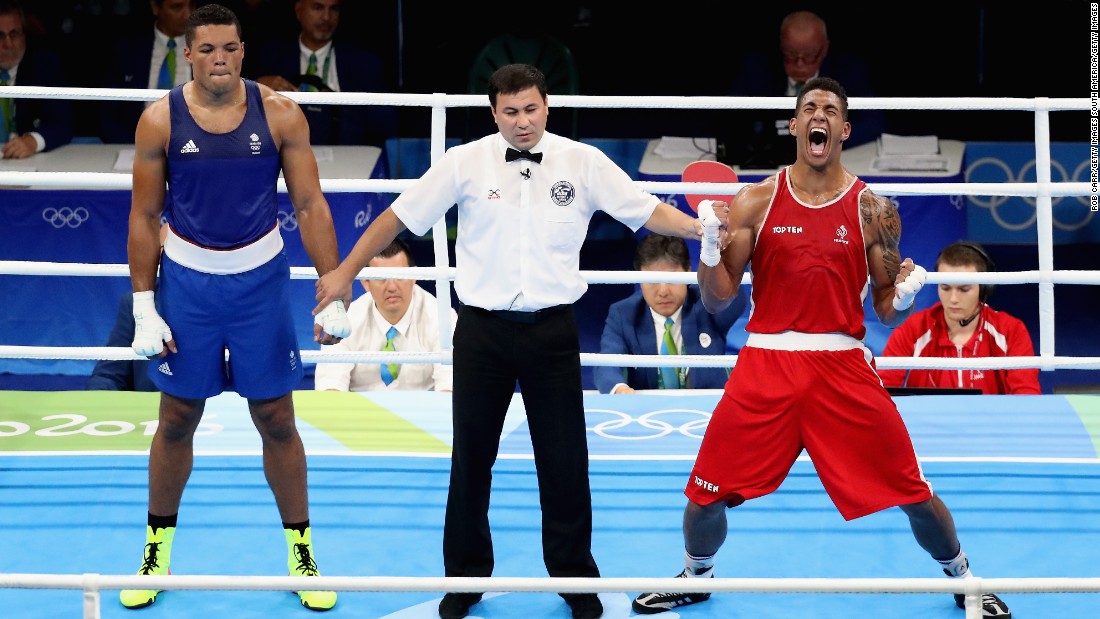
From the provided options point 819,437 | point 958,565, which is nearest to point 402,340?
point 819,437

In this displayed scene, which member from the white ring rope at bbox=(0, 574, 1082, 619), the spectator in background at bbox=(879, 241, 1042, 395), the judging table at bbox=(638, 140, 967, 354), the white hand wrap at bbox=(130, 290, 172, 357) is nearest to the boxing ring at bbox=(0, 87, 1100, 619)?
the spectator in background at bbox=(879, 241, 1042, 395)

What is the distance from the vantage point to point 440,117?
16.1ft

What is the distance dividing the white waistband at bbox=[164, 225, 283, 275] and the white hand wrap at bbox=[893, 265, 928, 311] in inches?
64.7

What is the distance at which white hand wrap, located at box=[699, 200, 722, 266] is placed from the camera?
3.53m

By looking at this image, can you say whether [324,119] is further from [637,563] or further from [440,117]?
[637,563]

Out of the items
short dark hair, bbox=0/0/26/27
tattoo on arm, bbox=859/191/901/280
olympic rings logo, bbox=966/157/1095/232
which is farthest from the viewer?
olympic rings logo, bbox=966/157/1095/232

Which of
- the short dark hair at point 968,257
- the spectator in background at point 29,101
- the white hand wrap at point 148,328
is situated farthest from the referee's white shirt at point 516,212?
the spectator in background at point 29,101

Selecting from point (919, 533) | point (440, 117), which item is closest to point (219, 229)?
point (440, 117)

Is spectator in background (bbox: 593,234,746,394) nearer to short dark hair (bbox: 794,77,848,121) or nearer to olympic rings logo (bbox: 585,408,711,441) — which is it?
olympic rings logo (bbox: 585,408,711,441)

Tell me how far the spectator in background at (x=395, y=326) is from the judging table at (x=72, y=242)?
1.53 m

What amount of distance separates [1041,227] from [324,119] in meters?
4.02

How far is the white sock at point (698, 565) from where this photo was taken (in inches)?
151

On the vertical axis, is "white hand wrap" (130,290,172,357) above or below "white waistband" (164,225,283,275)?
below

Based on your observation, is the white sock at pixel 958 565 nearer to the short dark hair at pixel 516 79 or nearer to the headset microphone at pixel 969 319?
the short dark hair at pixel 516 79
